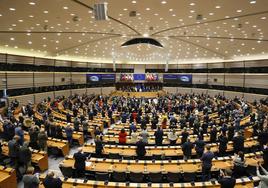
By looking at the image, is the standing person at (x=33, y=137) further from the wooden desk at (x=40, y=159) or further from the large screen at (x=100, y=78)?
the large screen at (x=100, y=78)

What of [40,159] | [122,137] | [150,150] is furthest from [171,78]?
[40,159]

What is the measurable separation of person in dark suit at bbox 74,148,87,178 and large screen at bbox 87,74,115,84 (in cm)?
3651

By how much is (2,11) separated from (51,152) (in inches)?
309

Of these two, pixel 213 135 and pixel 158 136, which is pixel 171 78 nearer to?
pixel 213 135

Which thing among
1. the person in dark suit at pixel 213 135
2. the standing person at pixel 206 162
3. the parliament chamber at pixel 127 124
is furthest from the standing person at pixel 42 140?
the person in dark suit at pixel 213 135

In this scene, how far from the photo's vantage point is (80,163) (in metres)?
8.02

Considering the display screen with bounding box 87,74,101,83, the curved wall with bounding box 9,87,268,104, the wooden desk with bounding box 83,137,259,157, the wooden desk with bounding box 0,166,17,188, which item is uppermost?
the display screen with bounding box 87,74,101,83

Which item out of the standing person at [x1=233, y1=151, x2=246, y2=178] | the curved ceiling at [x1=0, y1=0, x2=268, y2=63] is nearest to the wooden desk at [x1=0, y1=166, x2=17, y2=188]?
the curved ceiling at [x1=0, y1=0, x2=268, y2=63]

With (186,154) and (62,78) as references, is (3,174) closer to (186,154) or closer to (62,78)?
(186,154)

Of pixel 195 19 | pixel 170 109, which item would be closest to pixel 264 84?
pixel 170 109

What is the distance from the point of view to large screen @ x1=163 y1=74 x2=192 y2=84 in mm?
46812

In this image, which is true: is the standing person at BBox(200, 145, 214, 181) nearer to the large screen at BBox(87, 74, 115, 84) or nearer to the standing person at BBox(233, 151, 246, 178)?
the standing person at BBox(233, 151, 246, 178)

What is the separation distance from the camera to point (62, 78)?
37562mm

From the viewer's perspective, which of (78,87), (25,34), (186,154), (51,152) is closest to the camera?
(186,154)
